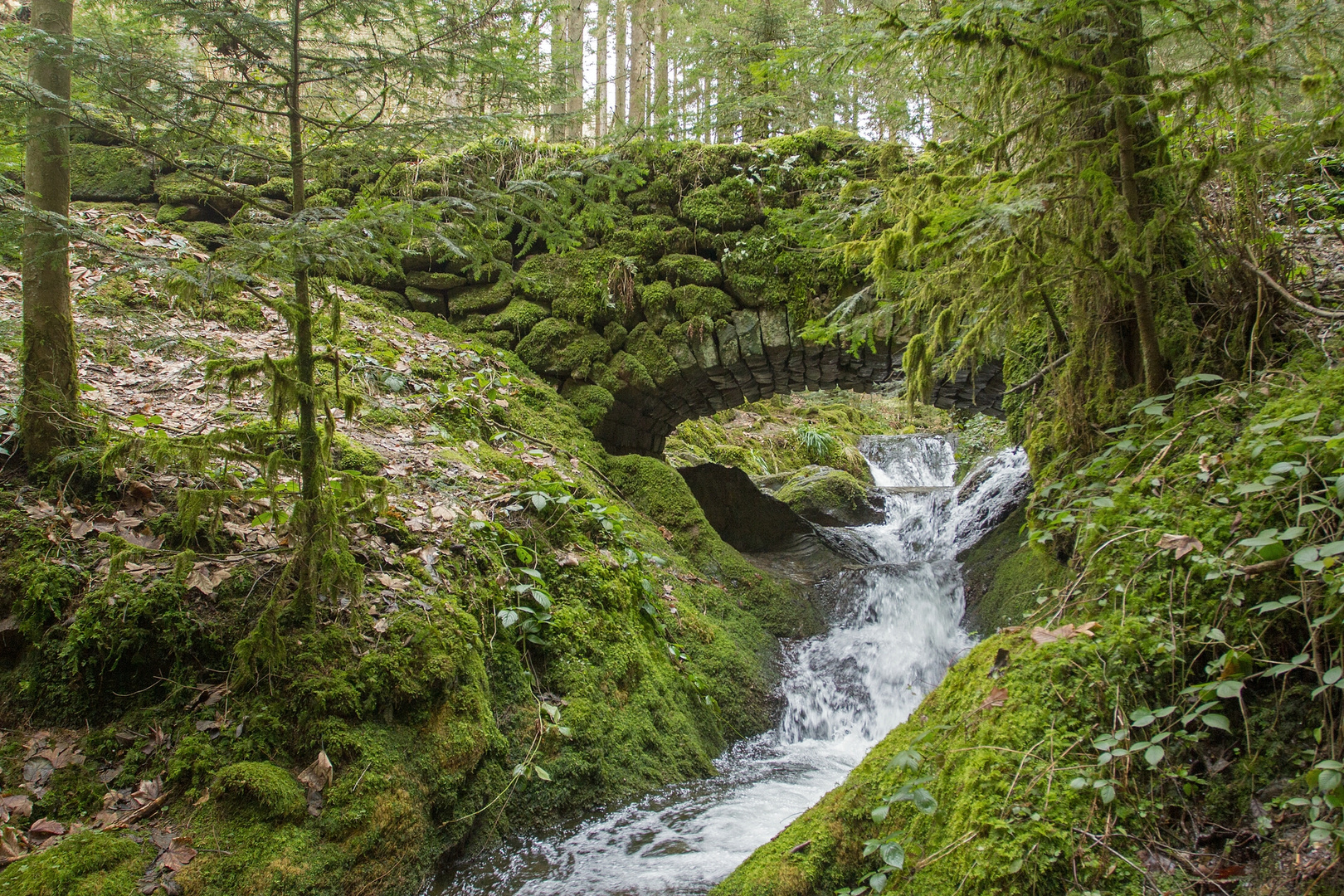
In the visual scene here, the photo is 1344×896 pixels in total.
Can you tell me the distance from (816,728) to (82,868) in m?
4.54

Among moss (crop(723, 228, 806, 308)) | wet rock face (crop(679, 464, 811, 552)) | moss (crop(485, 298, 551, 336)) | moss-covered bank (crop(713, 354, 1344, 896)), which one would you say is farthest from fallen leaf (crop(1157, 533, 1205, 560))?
wet rock face (crop(679, 464, 811, 552))

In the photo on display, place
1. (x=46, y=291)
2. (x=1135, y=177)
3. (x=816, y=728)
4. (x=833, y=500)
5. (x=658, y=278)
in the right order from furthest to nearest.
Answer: (x=833, y=500)
(x=658, y=278)
(x=816, y=728)
(x=46, y=291)
(x=1135, y=177)

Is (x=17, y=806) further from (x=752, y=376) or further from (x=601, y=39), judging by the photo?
(x=601, y=39)

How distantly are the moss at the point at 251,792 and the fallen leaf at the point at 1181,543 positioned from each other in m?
3.11

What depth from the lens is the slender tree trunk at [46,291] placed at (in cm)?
310

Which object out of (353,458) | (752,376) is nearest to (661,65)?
(752,376)

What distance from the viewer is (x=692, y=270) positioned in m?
7.37

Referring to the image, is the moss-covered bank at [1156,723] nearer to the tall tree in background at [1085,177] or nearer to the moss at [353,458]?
the tall tree in background at [1085,177]

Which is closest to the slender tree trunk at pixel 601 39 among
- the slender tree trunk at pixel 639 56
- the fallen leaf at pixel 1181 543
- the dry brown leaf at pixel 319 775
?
the slender tree trunk at pixel 639 56

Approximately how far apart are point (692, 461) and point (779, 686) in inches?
199

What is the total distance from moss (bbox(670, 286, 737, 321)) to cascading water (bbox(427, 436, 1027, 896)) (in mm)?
3277

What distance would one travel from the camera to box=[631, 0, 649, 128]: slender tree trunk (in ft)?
33.2

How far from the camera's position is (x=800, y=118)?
11125mm

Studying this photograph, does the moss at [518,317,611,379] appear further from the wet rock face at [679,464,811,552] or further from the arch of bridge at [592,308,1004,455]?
the wet rock face at [679,464,811,552]
